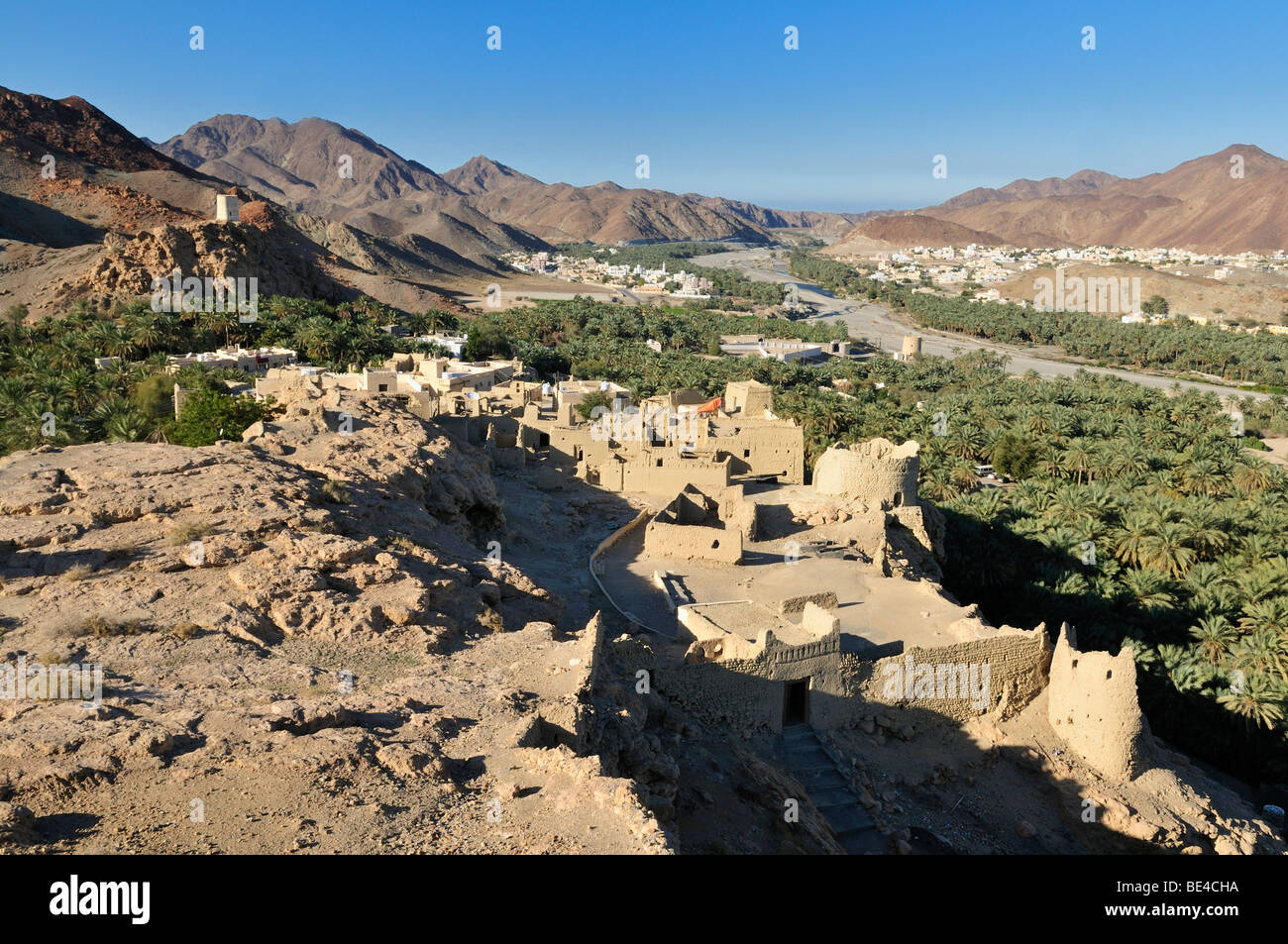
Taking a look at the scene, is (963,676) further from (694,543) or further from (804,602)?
(694,543)

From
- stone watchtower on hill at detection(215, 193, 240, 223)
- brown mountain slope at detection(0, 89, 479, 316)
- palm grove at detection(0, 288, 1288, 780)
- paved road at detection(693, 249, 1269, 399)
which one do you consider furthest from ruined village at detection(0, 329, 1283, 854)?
paved road at detection(693, 249, 1269, 399)


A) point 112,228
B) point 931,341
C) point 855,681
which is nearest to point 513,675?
point 855,681

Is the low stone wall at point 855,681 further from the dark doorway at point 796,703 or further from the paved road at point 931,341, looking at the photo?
the paved road at point 931,341

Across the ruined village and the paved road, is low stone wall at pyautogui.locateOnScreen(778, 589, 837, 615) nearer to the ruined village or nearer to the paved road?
the ruined village
